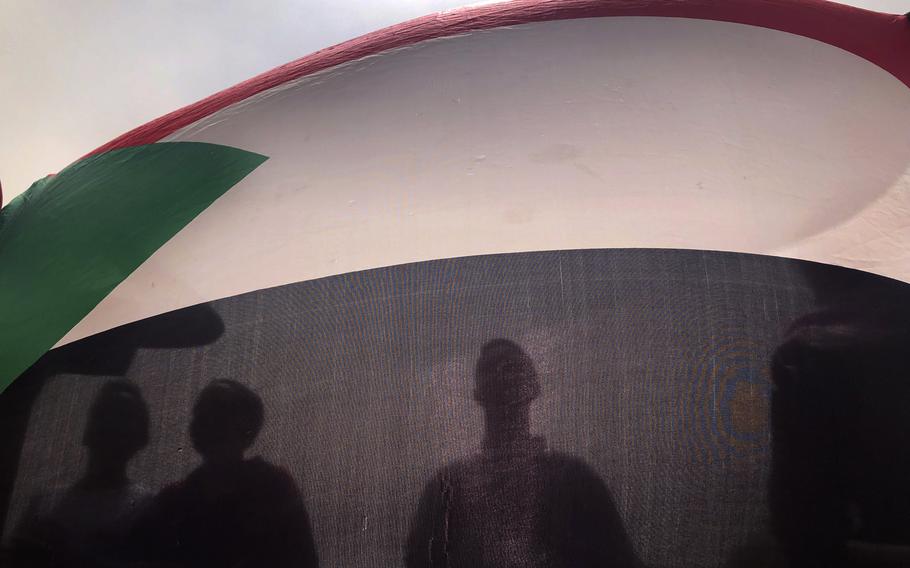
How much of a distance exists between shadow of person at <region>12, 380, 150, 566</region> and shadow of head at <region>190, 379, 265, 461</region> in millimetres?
148

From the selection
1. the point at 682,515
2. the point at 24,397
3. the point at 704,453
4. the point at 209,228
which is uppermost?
the point at 209,228

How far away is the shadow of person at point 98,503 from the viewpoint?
1.50 m

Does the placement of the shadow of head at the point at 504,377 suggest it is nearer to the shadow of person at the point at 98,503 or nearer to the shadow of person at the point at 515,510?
the shadow of person at the point at 515,510

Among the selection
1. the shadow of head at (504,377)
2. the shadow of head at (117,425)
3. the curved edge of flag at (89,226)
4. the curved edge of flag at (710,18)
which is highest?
the curved edge of flag at (710,18)

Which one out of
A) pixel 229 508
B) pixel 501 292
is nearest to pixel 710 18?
pixel 501 292

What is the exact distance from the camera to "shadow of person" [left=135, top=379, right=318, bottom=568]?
4.65ft

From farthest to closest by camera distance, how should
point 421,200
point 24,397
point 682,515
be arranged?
point 24,397
point 421,200
point 682,515

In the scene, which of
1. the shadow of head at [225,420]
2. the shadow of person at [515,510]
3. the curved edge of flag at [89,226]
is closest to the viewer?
the shadow of person at [515,510]

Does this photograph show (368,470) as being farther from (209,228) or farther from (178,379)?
(209,228)

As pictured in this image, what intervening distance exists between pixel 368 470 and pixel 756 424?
33.7 inches

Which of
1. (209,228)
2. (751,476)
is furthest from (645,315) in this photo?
(209,228)

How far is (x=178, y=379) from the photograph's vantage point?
1.58 metres

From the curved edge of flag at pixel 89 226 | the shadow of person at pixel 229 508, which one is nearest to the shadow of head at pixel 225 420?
the shadow of person at pixel 229 508

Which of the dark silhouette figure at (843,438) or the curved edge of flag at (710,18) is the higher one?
the curved edge of flag at (710,18)
